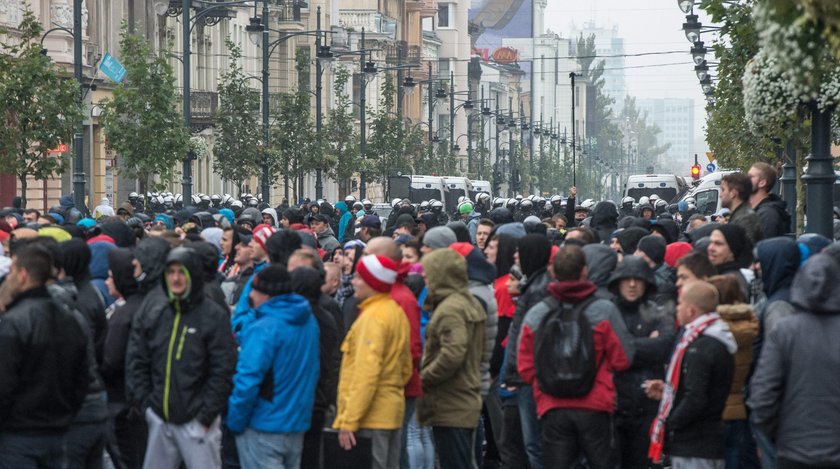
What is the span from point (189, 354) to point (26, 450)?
1210 mm

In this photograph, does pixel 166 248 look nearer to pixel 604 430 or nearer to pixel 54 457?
pixel 54 457

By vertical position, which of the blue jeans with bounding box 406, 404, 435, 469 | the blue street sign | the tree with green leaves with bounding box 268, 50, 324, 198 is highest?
the blue street sign

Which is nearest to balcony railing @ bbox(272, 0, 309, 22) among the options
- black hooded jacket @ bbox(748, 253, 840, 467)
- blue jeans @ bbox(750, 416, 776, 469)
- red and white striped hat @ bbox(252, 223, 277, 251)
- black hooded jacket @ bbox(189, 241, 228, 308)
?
red and white striped hat @ bbox(252, 223, 277, 251)

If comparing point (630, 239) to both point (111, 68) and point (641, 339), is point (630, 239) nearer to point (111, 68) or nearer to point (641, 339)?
point (641, 339)

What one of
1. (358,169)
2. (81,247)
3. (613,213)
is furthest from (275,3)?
(81,247)

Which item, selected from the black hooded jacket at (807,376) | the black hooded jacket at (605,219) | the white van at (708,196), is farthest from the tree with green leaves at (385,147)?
the black hooded jacket at (807,376)

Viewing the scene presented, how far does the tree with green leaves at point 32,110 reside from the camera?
31.1m

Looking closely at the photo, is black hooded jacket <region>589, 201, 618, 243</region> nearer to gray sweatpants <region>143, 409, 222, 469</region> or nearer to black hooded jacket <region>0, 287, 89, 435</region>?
gray sweatpants <region>143, 409, 222, 469</region>

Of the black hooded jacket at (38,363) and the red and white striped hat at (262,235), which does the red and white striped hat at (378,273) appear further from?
the red and white striped hat at (262,235)

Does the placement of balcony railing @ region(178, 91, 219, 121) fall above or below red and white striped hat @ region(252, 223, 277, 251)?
above

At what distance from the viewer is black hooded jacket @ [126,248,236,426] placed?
9438mm

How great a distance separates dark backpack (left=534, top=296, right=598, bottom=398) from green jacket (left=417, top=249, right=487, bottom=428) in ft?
2.18

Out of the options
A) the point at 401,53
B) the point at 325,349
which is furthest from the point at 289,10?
the point at 325,349

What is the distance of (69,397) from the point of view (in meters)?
8.64
